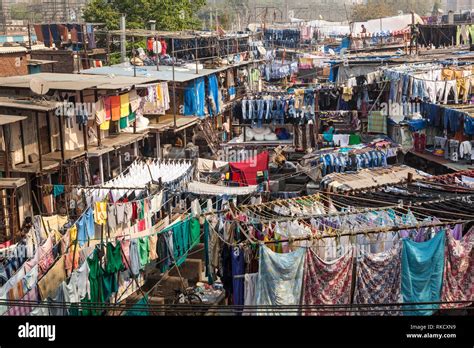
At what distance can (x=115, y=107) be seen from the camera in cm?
2047

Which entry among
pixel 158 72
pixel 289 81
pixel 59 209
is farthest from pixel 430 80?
pixel 289 81

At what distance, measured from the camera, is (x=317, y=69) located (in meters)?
40.8

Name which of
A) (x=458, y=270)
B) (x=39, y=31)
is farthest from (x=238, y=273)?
(x=39, y=31)

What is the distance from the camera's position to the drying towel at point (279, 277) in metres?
10.8

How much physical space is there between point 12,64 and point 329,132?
40.1ft

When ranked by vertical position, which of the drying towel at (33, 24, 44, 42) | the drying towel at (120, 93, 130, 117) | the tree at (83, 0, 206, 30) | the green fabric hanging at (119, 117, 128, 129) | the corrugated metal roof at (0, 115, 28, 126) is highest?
the tree at (83, 0, 206, 30)

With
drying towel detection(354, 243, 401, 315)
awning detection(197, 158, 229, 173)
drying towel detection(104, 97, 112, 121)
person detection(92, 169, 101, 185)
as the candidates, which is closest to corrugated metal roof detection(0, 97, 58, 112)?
drying towel detection(104, 97, 112, 121)

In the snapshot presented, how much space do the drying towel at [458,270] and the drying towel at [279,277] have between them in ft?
8.01

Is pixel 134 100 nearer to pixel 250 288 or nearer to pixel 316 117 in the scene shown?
pixel 316 117

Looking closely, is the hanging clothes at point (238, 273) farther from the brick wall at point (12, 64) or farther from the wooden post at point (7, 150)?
the brick wall at point (12, 64)

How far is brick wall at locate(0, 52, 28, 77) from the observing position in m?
26.2

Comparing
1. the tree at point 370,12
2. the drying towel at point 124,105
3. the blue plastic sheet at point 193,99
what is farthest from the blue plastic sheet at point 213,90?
the tree at point 370,12

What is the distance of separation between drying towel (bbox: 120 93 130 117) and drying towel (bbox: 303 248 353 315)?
11432 millimetres

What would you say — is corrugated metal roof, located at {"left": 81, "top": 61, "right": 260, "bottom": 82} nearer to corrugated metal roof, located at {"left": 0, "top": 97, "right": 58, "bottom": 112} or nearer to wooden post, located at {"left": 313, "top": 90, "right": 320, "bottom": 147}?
wooden post, located at {"left": 313, "top": 90, "right": 320, "bottom": 147}
